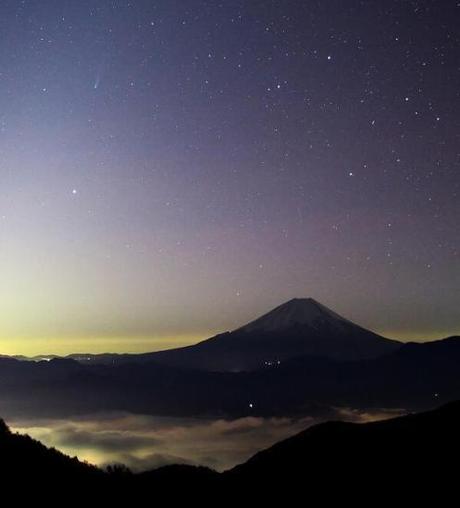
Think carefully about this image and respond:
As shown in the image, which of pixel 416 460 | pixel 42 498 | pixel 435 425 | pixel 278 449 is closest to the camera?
pixel 42 498

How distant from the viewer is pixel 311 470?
33219 mm

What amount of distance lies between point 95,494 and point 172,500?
13.4 ft

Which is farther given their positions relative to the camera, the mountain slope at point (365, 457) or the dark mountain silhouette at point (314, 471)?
the mountain slope at point (365, 457)

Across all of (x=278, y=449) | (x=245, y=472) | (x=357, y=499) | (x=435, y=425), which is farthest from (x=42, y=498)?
(x=435, y=425)

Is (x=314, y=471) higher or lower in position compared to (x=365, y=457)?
lower

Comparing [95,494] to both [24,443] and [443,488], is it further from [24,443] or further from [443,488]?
[443,488]

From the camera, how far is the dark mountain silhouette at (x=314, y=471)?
27.5 metres

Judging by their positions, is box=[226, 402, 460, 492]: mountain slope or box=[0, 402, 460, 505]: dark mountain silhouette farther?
box=[226, 402, 460, 492]: mountain slope

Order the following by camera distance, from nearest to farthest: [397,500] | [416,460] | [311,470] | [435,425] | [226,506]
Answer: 1. [397,500]
2. [226,506]
3. [416,460]
4. [311,470]
5. [435,425]

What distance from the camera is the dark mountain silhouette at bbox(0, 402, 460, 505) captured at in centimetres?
2747

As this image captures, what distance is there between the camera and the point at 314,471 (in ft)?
108

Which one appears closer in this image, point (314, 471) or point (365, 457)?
point (314, 471)

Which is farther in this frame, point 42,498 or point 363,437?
point 363,437

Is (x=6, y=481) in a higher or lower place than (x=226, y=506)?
higher
